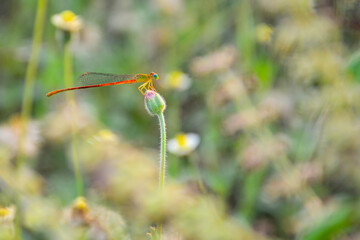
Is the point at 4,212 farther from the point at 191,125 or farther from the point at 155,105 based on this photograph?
the point at 191,125

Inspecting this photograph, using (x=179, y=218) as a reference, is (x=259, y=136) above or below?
above

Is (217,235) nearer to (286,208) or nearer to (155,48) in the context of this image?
(286,208)

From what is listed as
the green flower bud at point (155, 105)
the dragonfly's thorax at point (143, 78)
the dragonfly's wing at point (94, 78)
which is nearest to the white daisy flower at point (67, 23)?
the dragonfly's wing at point (94, 78)

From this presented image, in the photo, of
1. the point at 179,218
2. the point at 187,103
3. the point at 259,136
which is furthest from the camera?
the point at 187,103

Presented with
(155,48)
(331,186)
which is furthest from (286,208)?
(155,48)

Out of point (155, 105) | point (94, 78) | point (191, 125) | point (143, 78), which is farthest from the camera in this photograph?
point (191, 125)

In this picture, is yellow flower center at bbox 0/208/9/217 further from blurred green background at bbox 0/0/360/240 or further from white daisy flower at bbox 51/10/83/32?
white daisy flower at bbox 51/10/83/32

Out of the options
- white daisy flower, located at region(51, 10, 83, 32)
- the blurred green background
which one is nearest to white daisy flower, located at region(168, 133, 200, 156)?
the blurred green background

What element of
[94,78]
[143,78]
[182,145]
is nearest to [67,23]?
[94,78]
